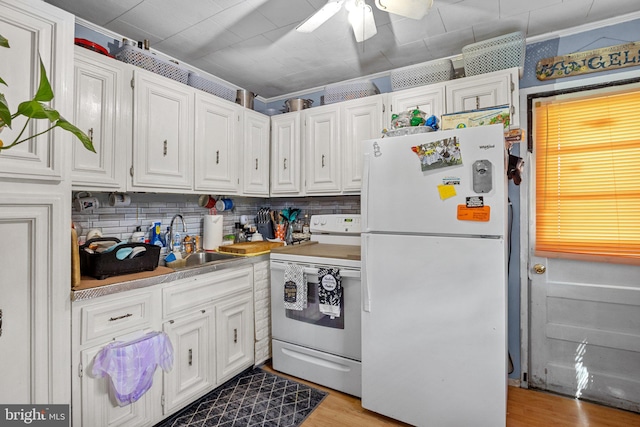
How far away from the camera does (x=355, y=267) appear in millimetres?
2078

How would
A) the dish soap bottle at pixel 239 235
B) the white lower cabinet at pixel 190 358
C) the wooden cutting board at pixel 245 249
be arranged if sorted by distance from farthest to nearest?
the dish soap bottle at pixel 239 235 → the wooden cutting board at pixel 245 249 → the white lower cabinet at pixel 190 358

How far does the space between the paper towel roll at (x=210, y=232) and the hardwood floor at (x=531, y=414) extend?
4.88 ft

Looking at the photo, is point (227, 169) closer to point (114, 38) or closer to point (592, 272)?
point (114, 38)

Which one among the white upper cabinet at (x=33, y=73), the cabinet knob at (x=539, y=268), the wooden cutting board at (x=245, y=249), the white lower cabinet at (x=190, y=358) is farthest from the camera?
the wooden cutting board at (x=245, y=249)

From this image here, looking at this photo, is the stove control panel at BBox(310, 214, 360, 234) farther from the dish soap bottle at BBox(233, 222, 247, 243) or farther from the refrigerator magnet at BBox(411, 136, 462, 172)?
the refrigerator magnet at BBox(411, 136, 462, 172)

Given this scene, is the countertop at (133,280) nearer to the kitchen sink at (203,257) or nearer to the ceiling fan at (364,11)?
the kitchen sink at (203,257)

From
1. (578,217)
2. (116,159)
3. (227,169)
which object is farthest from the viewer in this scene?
(227,169)

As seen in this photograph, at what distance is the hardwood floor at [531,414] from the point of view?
1.90m

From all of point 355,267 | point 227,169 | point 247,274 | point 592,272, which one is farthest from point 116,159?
point 592,272

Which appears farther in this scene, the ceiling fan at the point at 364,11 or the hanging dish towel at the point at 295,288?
the hanging dish towel at the point at 295,288

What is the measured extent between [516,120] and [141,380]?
2696 mm

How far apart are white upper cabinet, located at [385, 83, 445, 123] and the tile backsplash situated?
2.80 feet

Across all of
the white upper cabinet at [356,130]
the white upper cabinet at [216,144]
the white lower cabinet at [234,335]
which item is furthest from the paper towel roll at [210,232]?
the white upper cabinet at [356,130]

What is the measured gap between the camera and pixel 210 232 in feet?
8.87
